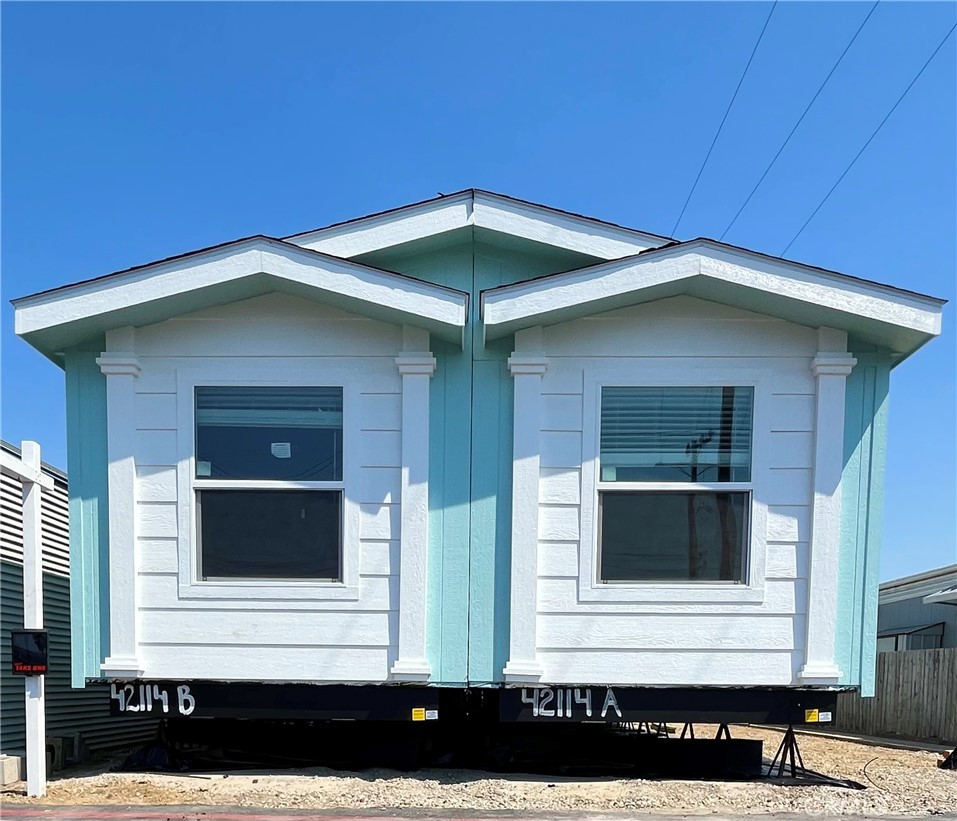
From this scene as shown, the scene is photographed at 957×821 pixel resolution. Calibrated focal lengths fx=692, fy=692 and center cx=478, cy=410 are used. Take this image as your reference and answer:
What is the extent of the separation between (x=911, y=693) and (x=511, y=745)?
885 centimetres

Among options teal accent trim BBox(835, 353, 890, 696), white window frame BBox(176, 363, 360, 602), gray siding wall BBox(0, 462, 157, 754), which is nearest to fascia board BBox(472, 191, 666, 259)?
white window frame BBox(176, 363, 360, 602)

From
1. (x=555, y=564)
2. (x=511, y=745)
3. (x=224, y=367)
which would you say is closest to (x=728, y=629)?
(x=555, y=564)

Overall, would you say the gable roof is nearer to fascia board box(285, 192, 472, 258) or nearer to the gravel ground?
fascia board box(285, 192, 472, 258)

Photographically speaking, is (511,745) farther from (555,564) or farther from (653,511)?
(653,511)

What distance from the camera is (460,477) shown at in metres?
5.68

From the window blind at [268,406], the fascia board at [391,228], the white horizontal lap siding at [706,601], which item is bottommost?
the white horizontal lap siding at [706,601]

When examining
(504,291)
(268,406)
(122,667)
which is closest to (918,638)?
(504,291)

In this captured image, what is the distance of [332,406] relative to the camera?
18.9 feet

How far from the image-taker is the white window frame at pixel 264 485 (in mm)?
5625

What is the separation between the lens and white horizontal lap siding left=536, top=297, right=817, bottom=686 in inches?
220

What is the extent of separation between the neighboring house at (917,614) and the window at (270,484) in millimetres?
12605

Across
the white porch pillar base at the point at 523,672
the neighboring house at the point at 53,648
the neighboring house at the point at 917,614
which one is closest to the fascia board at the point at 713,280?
the white porch pillar base at the point at 523,672

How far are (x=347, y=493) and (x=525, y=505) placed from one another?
57.2 inches

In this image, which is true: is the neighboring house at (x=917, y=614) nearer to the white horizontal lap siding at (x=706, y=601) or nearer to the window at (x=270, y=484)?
the white horizontal lap siding at (x=706, y=601)
